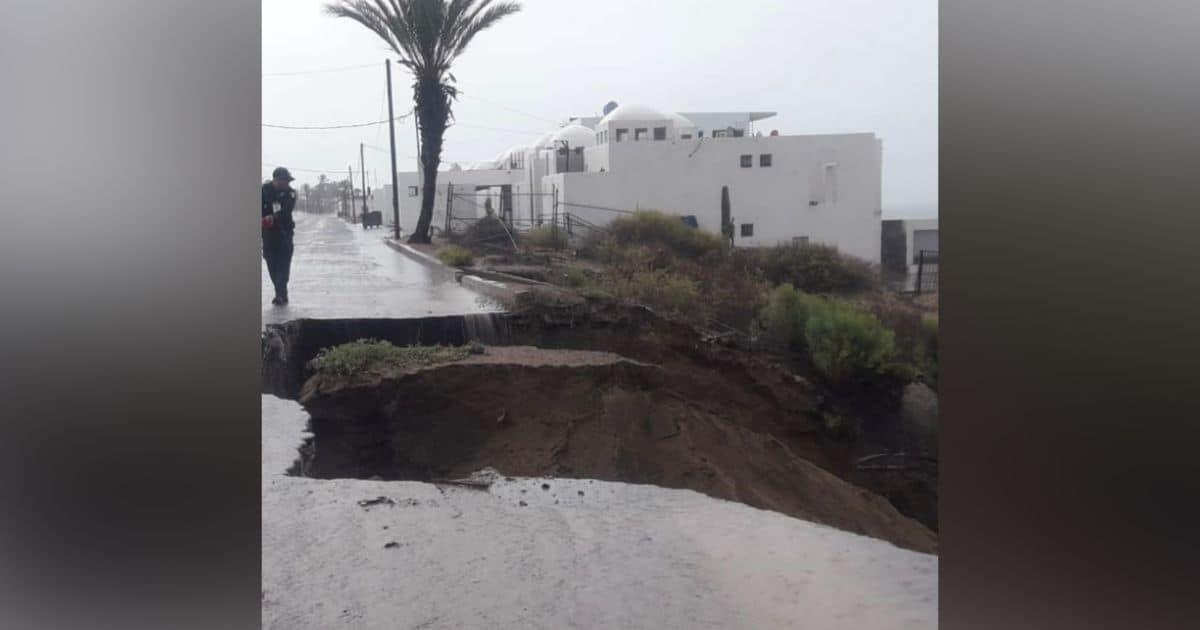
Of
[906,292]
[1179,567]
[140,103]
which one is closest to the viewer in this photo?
[1179,567]

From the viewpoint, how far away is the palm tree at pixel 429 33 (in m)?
6.39

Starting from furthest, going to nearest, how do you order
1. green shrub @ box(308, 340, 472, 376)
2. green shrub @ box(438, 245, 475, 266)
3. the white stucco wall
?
green shrub @ box(438, 245, 475, 266), green shrub @ box(308, 340, 472, 376), the white stucco wall

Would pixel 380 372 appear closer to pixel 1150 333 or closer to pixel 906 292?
pixel 906 292

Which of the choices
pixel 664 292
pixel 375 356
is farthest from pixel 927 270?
pixel 375 356

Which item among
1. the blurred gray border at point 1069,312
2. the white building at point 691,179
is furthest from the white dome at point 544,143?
the blurred gray border at point 1069,312

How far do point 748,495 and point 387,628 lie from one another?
11.2 feet

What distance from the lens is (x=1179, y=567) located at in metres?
2.78

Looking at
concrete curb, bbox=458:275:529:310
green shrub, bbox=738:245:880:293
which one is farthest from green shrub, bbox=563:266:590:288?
green shrub, bbox=738:245:880:293

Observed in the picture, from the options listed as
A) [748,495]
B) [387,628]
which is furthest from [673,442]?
[387,628]

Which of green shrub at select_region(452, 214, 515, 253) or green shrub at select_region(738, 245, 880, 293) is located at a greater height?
green shrub at select_region(452, 214, 515, 253)

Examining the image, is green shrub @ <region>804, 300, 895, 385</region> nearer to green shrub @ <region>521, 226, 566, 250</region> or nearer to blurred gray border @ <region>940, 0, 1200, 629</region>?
green shrub @ <region>521, 226, 566, 250</region>

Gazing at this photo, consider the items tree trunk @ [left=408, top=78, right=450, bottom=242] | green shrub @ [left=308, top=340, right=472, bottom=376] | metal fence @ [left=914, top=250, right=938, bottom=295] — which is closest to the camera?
metal fence @ [left=914, top=250, right=938, bottom=295]

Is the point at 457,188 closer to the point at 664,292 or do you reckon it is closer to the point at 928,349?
the point at 664,292

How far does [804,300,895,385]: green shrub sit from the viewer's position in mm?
6777
